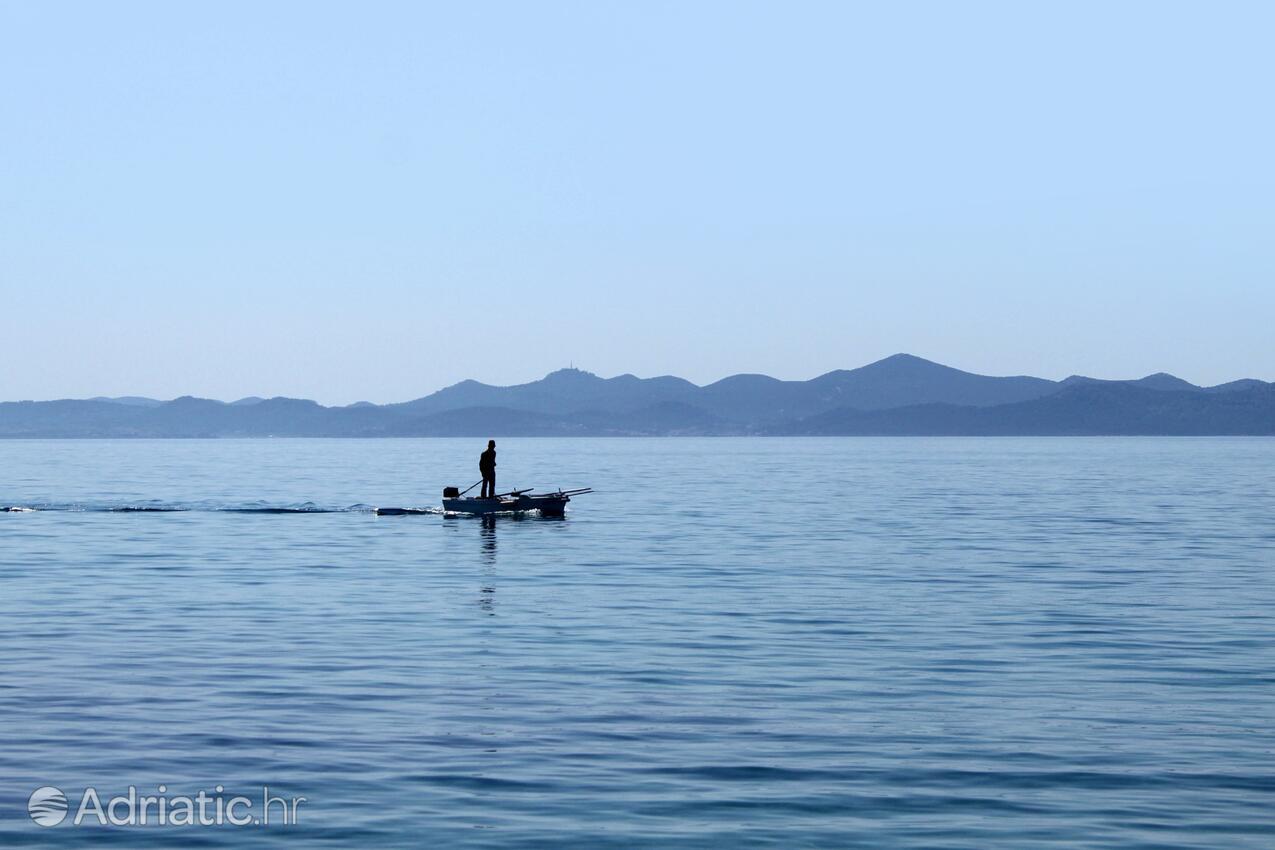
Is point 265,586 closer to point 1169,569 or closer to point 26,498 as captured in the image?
point 1169,569

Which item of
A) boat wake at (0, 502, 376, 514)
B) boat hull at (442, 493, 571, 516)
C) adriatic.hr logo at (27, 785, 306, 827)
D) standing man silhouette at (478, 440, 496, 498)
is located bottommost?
adriatic.hr logo at (27, 785, 306, 827)

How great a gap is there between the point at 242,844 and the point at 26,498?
78531 millimetres

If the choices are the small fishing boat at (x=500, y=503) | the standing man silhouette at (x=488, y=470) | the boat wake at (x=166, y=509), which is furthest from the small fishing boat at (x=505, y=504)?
the boat wake at (x=166, y=509)

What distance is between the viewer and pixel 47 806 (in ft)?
50.2

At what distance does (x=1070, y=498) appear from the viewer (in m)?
89.2

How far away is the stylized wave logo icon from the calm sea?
0.48 feet

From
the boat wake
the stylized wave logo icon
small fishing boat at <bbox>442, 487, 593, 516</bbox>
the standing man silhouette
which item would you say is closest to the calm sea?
the stylized wave logo icon

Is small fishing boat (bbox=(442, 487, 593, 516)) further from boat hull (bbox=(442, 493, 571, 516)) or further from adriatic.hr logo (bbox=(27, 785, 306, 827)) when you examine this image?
adriatic.hr logo (bbox=(27, 785, 306, 827))

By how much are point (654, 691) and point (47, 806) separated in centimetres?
871

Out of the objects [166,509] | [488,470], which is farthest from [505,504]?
[166,509]

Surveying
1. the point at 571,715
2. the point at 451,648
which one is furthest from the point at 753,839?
the point at 451,648

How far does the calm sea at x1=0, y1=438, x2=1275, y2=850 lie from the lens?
15.2m

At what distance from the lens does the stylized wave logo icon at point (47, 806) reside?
1488cm

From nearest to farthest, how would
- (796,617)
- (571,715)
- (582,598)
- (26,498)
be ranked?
(571,715) → (796,617) → (582,598) → (26,498)
